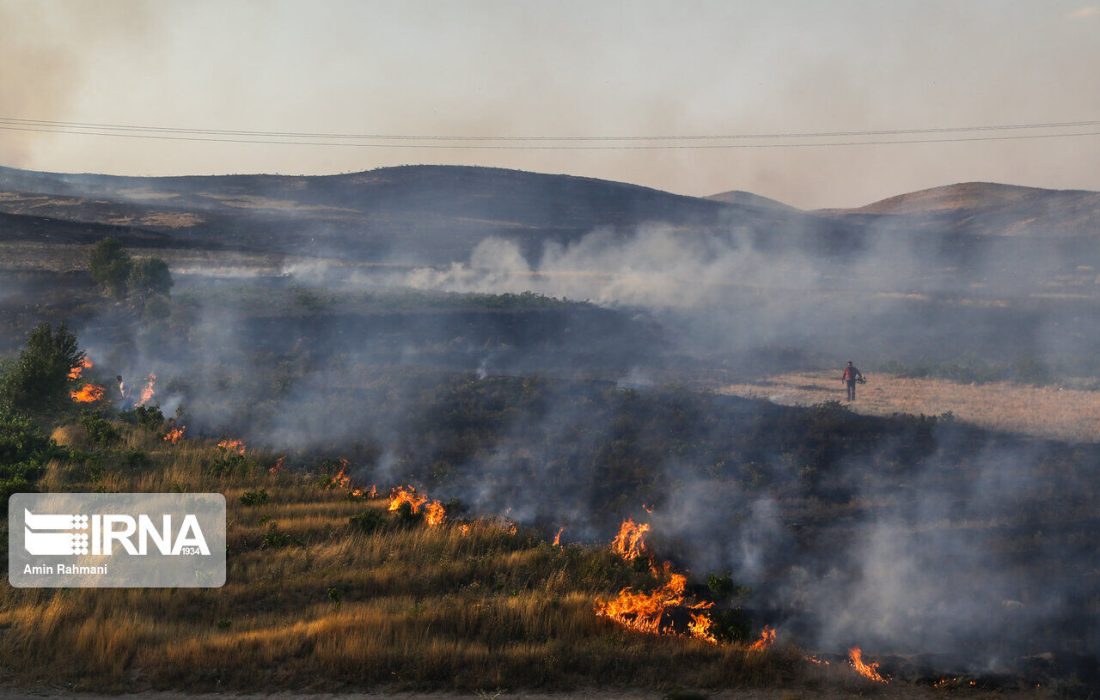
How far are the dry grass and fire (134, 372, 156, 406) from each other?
55.0ft

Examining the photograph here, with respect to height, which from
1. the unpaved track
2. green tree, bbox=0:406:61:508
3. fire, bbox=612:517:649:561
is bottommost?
the unpaved track

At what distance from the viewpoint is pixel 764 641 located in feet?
42.3

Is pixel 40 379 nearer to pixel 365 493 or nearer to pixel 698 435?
pixel 365 493

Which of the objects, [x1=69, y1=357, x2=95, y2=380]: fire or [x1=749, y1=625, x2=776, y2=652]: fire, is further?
[x1=69, y1=357, x2=95, y2=380]: fire

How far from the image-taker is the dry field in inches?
1014

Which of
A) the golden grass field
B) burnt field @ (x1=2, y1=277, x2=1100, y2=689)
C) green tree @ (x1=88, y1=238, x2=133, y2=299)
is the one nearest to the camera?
the golden grass field

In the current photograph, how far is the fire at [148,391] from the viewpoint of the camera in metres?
30.9

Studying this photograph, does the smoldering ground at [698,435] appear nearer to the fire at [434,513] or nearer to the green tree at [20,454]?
the fire at [434,513]

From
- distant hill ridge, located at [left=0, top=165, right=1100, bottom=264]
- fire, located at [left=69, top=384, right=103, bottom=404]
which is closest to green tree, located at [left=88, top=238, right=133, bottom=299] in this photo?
fire, located at [left=69, top=384, right=103, bottom=404]

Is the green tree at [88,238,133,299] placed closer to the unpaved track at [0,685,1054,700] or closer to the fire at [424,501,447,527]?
the fire at [424,501,447,527]

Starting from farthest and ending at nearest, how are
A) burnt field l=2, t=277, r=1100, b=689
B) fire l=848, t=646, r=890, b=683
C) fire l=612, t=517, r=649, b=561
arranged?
fire l=612, t=517, r=649, b=561 → burnt field l=2, t=277, r=1100, b=689 → fire l=848, t=646, r=890, b=683

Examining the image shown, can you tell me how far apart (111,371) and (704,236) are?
79.5 m

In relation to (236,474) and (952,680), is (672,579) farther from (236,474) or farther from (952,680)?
(236,474)

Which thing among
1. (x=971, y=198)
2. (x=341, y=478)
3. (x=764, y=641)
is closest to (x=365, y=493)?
(x=341, y=478)
